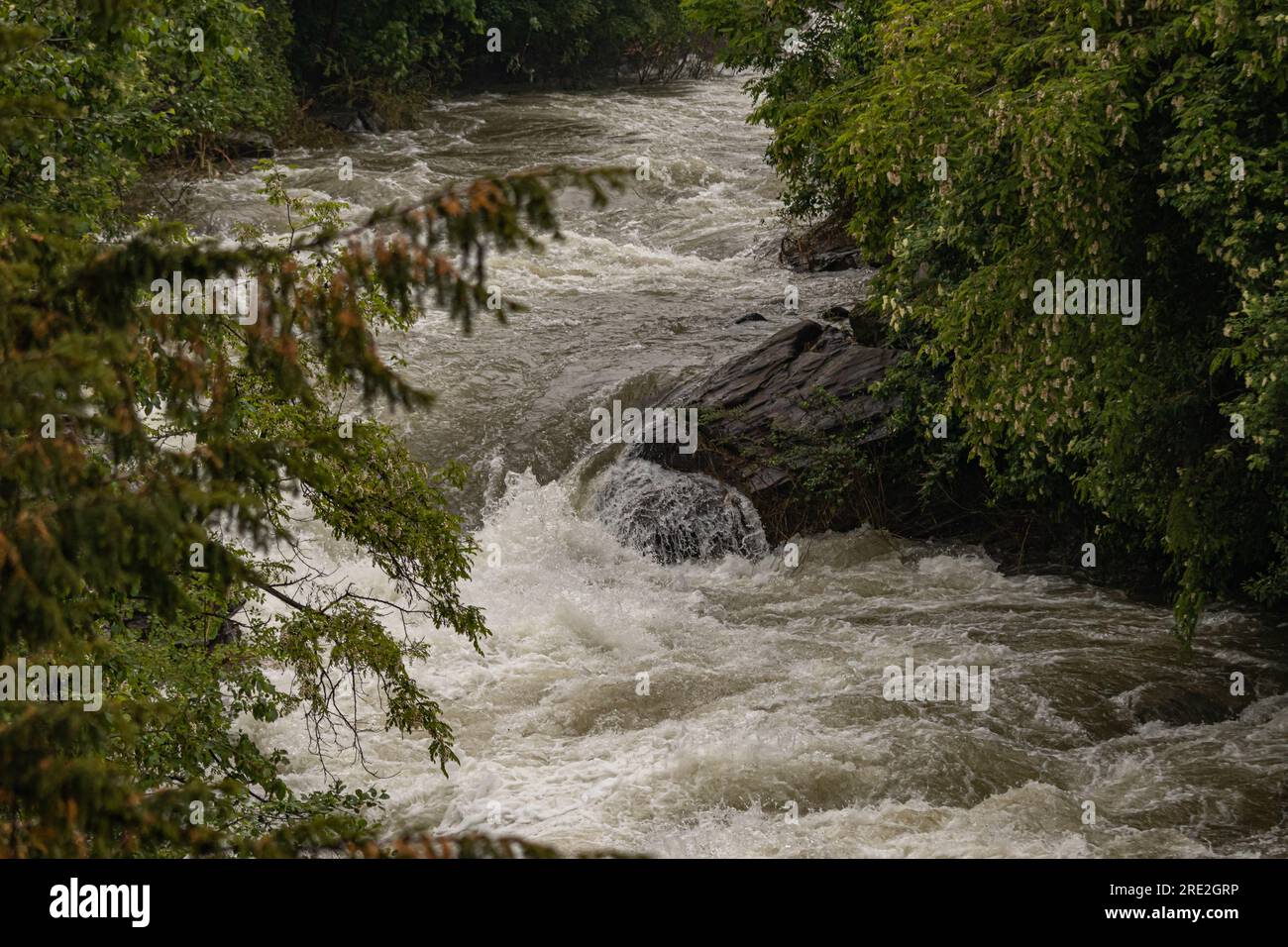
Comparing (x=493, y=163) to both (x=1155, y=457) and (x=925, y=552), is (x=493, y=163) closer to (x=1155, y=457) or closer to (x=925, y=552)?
(x=925, y=552)

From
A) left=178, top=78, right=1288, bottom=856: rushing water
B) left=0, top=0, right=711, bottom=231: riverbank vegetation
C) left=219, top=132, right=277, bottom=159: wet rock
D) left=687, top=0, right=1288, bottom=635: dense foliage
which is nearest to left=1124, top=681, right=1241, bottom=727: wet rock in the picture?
left=178, top=78, right=1288, bottom=856: rushing water

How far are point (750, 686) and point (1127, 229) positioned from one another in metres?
4.96

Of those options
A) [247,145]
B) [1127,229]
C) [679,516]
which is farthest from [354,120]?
[1127,229]

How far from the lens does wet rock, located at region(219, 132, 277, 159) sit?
91.7ft

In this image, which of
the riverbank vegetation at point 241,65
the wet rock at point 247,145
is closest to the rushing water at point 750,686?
the riverbank vegetation at point 241,65

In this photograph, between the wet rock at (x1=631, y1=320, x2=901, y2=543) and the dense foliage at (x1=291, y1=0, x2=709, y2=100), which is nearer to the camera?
the wet rock at (x1=631, y1=320, x2=901, y2=543)

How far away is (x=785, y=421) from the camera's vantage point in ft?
51.6

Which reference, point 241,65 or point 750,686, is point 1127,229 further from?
point 241,65

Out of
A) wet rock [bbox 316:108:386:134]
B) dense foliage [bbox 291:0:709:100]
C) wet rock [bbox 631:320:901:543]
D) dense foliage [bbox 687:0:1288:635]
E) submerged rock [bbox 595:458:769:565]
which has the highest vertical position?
dense foliage [bbox 291:0:709:100]

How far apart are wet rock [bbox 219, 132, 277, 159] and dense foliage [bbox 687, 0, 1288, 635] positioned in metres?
19.1

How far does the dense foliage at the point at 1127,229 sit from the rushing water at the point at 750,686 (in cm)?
121

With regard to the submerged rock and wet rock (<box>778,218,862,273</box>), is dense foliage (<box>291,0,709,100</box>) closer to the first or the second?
wet rock (<box>778,218,862,273</box>)

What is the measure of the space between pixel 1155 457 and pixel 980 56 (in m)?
3.65

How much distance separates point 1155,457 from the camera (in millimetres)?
10250
